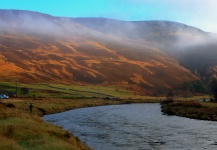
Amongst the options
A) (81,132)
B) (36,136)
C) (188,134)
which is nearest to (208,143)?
(188,134)

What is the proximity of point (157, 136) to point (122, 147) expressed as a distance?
10.5 metres

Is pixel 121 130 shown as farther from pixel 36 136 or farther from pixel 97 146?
pixel 36 136

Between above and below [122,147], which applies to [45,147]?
above

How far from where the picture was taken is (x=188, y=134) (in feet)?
159

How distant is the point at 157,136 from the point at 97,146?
12301mm

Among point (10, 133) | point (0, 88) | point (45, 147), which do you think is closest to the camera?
point (45, 147)

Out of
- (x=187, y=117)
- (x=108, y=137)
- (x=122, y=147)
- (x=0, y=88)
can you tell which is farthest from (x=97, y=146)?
(x=0, y=88)

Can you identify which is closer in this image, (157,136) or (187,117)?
(157,136)

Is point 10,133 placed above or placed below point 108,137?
above

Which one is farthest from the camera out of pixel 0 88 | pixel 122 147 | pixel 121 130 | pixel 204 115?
pixel 0 88

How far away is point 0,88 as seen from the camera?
490 ft

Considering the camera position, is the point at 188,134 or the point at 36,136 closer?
the point at 36,136

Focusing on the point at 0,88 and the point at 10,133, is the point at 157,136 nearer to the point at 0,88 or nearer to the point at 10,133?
the point at 10,133

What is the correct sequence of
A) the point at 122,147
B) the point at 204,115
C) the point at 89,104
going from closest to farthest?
the point at 122,147 < the point at 204,115 < the point at 89,104
